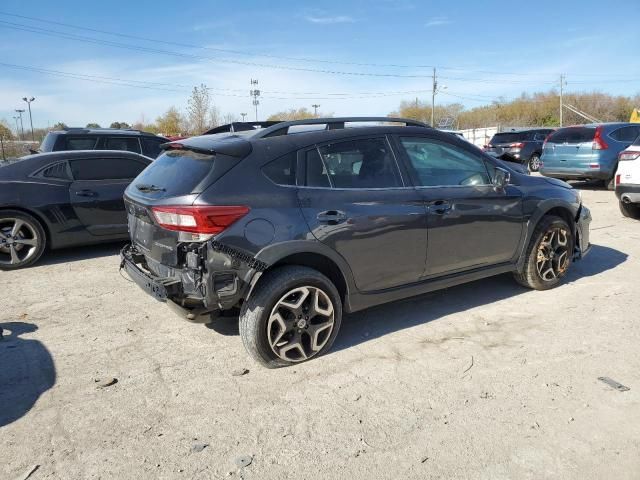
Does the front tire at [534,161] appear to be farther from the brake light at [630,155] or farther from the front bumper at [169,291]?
the front bumper at [169,291]

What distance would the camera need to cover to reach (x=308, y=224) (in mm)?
3391

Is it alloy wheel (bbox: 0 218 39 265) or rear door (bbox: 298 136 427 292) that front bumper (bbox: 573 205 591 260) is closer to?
rear door (bbox: 298 136 427 292)

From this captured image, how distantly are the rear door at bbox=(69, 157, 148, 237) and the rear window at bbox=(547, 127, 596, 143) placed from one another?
421 inches

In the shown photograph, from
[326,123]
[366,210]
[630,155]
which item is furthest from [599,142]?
[366,210]

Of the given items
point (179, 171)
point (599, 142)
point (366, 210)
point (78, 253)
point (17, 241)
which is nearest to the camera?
point (179, 171)

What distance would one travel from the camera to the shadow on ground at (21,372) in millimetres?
3033

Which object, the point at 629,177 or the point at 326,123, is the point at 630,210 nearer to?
the point at 629,177

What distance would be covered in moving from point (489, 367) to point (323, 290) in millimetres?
1285

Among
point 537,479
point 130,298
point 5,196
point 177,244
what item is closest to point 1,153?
point 5,196

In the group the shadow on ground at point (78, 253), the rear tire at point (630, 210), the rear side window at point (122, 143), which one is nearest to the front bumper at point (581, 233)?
the rear tire at point (630, 210)

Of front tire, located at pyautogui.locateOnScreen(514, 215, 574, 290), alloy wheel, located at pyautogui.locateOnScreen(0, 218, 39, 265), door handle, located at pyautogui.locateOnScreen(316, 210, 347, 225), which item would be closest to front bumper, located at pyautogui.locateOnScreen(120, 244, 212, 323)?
door handle, located at pyautogui.locateOnScreen(316, 210, 347, 225)

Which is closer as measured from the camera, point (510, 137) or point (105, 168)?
point (105, 168)

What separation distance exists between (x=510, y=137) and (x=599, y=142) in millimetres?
7545

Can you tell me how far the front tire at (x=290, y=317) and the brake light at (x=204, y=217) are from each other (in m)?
0.48
